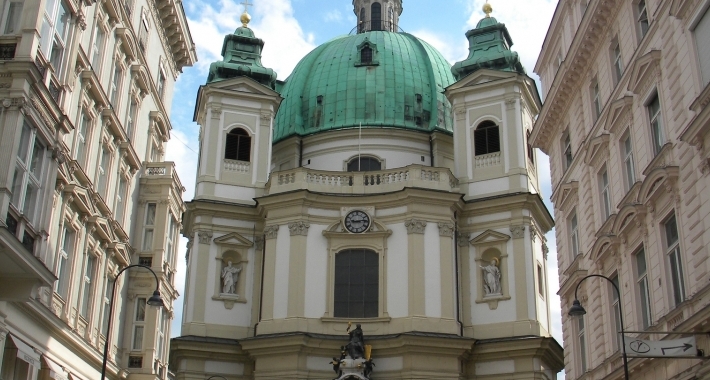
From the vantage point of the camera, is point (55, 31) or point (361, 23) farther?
point (361, 23)

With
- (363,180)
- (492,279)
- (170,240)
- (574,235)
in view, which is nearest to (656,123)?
(574,235)

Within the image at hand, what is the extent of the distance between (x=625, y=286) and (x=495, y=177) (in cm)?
1888

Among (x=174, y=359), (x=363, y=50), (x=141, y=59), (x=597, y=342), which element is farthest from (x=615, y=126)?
(x=363, y=50)

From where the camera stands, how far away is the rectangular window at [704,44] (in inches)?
643

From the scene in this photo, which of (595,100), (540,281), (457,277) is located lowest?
(457,277)

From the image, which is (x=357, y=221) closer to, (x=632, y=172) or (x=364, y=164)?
(x=364, y=164)

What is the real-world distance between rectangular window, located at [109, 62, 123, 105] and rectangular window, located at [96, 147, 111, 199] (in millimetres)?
1574

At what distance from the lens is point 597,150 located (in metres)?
23.1

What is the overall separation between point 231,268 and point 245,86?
29.7ft

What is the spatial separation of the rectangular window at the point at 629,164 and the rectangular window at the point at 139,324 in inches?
609

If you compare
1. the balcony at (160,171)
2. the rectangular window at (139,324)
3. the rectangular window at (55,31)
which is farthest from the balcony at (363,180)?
the rectangular window at (55,31)

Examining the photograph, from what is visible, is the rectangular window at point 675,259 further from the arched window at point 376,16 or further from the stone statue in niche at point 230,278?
the arched window at point 376,16

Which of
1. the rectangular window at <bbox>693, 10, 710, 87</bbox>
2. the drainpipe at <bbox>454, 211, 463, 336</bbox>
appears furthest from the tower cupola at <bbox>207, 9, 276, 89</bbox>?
the rectangular window at <bbox>693, 10, 710, 87</bbox>

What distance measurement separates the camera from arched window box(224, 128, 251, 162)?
41.0 m
